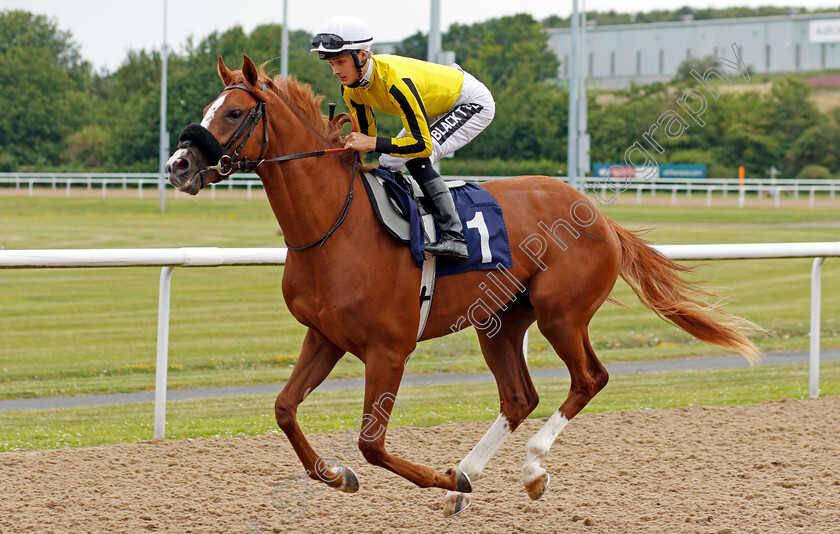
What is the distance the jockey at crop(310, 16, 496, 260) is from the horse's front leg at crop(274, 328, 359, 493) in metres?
0.57

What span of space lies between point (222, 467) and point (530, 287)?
5.45 ft

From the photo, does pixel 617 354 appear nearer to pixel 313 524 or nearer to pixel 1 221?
pixel 313 524

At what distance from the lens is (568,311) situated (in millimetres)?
4207

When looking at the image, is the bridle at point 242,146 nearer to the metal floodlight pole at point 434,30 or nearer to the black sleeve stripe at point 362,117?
the black sleeve stripe at point 362,117

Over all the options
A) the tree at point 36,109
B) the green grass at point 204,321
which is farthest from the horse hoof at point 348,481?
the tree at point 36,109

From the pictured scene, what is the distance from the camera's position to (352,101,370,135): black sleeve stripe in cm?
384

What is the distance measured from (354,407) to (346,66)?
3.06m

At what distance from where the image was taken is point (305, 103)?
3.63 m

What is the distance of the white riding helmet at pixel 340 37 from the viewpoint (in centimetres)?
350

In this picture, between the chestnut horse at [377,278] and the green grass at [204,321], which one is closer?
the chestnut horse at [377,278]

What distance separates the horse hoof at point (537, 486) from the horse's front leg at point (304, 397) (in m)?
0.75

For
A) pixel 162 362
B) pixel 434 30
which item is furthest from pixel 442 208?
pixel 434 30

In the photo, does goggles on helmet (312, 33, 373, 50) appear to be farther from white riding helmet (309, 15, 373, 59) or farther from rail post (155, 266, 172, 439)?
rail post (155, 266, 172, 439)

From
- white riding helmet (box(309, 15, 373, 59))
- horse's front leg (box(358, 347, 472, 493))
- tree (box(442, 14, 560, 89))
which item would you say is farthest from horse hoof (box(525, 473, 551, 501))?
tree (box(442, 14, 560, 89))
